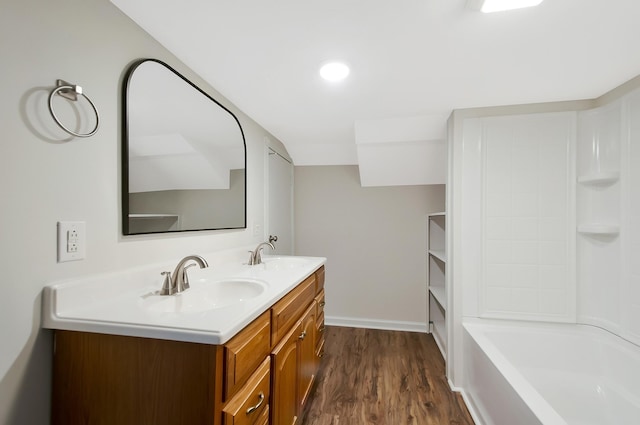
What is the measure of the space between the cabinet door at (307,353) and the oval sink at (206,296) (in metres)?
0.39

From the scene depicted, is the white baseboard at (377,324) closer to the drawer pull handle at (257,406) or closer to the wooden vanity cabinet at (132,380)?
the drawer pull handle at (257,406)

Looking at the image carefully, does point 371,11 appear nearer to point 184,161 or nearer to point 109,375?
point 184,161

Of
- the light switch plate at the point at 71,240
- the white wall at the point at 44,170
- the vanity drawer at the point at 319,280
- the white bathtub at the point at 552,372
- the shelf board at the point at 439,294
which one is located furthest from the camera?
the shelf board at the point at 439,294

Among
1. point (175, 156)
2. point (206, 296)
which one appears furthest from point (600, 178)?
point (175, 156)

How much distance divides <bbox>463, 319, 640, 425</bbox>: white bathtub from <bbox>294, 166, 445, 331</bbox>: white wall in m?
1.08

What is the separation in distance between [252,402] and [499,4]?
164 centimetres

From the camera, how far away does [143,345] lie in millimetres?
773

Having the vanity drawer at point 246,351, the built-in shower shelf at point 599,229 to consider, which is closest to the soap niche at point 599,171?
the built-in shower shelf at point 599,229

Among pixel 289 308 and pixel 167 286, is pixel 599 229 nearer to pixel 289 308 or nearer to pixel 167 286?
pixel 289 308

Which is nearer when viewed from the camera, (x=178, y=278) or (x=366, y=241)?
(x=178, y=278)

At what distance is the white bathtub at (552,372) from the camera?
1.38 meters

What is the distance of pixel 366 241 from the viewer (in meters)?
3.04

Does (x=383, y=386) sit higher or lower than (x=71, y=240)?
lower

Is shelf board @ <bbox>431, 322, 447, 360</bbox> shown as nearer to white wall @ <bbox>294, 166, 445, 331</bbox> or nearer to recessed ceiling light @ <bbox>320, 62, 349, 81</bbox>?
white wall @ <bbox>294, 166, 445, 331</bbox>
